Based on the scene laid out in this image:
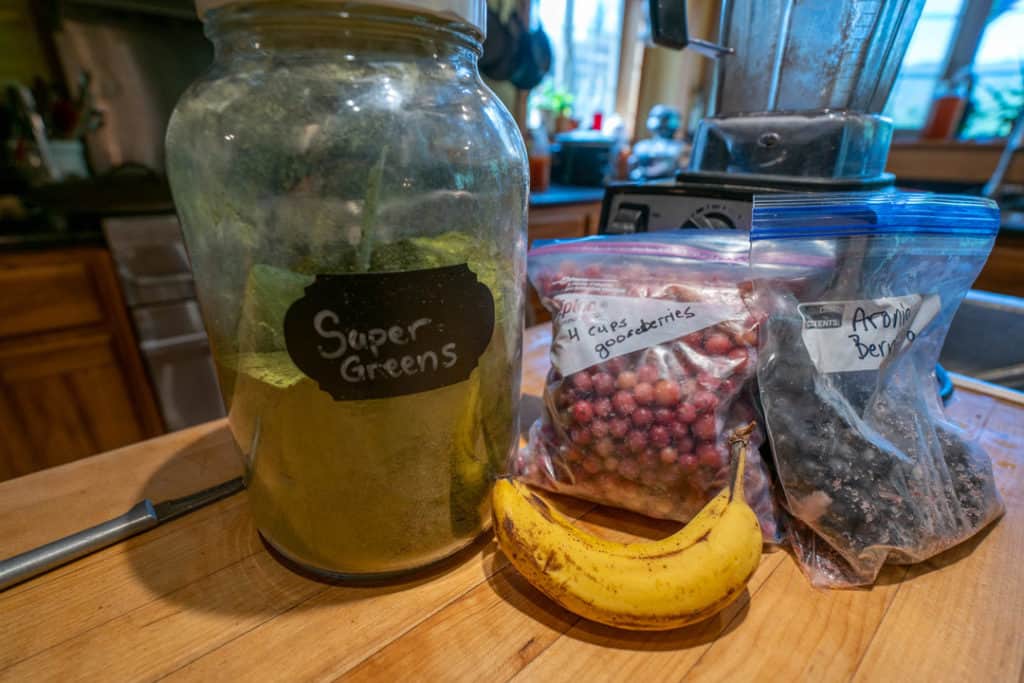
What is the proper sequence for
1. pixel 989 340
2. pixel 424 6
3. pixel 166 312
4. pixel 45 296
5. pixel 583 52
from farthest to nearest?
pixel 583 52
pixel 166 312
pixel 45 296
pixel 989 340
pixel 424 6

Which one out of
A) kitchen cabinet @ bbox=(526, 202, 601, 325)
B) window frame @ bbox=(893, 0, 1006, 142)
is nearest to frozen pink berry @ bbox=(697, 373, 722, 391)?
kitchen cabinet @ bbox=(526, 202, 601, 325)

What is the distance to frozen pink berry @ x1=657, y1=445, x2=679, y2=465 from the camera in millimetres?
389

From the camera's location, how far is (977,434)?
0.55 meters

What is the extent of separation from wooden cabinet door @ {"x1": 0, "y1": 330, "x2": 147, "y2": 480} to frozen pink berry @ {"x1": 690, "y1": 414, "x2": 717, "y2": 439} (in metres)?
1.28

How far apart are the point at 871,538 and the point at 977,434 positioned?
1.03 feet

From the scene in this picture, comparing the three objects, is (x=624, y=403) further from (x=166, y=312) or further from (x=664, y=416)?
(x=166, y=312)

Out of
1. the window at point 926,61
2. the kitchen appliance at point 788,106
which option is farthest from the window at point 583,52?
the kitchen appliance at point 788,106

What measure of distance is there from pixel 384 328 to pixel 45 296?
1142mm

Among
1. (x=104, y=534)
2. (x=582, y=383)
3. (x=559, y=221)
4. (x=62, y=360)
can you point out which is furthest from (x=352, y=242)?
(x=559, y=221)

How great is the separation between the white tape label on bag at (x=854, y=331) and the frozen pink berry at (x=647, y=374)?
0.40 ft

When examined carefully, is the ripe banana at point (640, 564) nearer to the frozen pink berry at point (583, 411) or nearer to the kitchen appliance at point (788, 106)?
the frozen pink berry at point (583, 411)

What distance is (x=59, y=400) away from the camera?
111cm

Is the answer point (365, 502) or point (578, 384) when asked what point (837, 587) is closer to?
point (578, 384)

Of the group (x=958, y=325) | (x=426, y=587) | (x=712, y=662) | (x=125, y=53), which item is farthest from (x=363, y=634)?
(x=125, y=53)
